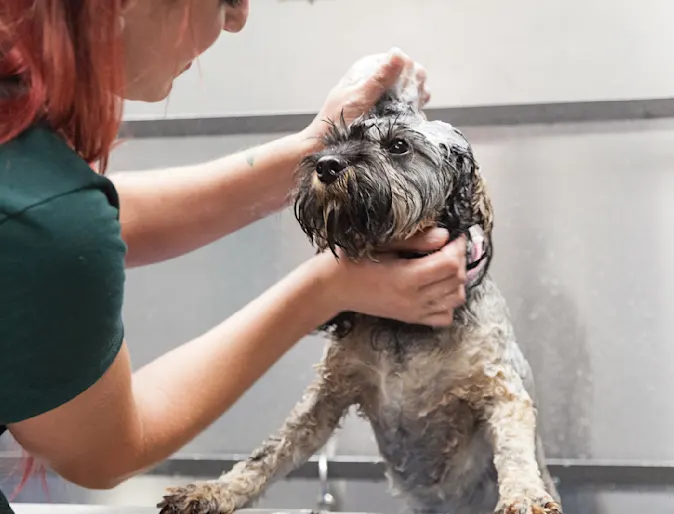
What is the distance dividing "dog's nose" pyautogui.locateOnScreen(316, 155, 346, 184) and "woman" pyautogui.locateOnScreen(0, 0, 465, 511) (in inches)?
5.6

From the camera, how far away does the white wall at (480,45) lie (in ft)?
4.10

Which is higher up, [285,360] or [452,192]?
[452,192]

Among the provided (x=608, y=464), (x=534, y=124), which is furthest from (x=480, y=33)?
(x=608, y=464)

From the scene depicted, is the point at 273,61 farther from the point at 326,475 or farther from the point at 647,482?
the point at 647,482

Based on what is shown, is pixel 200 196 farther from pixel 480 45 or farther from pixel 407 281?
pixel 480 45

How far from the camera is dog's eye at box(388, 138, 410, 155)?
0.89 m

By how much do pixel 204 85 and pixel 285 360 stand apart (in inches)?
21.3

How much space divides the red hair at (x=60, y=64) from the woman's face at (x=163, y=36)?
5 centimetres

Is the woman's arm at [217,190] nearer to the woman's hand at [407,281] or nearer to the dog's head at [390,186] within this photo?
the dog's head at [390,186]

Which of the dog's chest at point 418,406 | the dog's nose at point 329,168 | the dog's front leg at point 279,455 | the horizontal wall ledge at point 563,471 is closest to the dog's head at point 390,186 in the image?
the dog's nose at point 329,168

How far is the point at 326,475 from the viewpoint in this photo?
1.36 m

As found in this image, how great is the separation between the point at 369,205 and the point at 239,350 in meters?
0.25

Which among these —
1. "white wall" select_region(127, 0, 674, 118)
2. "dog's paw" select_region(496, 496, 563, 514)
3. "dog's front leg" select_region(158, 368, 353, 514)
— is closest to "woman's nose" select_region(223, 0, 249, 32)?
"white wall" select_region(127, 0, 674, 118)

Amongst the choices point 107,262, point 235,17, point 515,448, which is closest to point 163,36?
point 235,17
